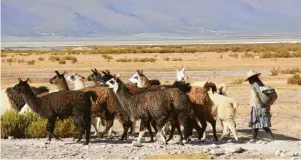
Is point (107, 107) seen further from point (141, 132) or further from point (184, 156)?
point (184, 156)

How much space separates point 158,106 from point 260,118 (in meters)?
2.28

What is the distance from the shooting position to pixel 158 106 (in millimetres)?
11156

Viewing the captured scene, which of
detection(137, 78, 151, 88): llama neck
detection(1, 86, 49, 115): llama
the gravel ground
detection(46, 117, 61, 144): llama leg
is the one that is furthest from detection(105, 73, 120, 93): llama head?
detection(1, 86, 49, 115): llama

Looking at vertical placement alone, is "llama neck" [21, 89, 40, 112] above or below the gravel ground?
above

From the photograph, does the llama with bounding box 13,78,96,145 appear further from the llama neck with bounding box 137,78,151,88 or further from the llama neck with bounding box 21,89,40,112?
the llama neck with bounding box 137,78,151,88

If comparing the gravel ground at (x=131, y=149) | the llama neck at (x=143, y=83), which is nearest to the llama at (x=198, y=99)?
the gravel ground at (x=131, y=149)

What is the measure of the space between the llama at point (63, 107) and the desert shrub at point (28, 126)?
2.87ft

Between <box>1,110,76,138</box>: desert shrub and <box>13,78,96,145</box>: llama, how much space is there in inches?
34.4

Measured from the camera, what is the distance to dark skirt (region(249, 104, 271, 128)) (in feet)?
39.3

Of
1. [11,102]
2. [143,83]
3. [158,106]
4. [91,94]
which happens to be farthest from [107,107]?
[11,102]

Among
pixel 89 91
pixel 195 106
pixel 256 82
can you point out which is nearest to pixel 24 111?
pixel 89 91

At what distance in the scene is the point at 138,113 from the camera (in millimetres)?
11344

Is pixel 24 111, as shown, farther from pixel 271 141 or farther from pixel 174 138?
pixel 271 141

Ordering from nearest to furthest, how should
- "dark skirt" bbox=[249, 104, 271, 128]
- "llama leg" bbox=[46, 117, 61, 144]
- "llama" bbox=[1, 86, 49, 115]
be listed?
"llama leg" bbox=[46, 117, 61, 144]
"dark skirt" bbox=[249, 104, 271, 128]
"llama" bbox=[1, 86, 49, 115]
